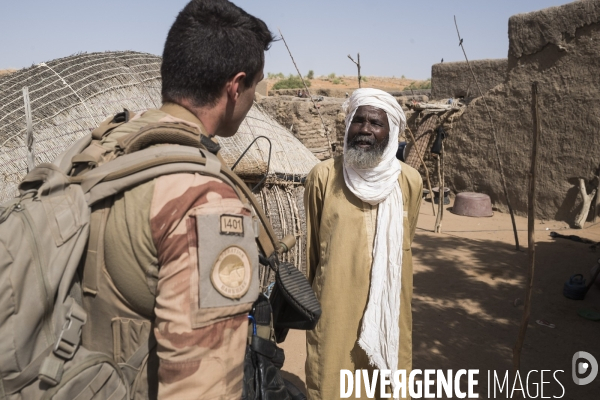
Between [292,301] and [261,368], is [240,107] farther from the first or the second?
[261,368]

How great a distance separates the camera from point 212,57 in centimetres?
117

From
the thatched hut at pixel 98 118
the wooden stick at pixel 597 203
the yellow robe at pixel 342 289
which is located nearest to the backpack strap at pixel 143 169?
the yellow robe at pixel 342 289

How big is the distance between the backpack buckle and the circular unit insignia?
0.29 m

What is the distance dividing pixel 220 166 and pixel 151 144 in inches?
7.0

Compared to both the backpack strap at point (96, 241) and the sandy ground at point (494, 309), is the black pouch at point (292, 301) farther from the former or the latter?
the sandy ground at point (494, 309)

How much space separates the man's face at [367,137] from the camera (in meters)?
2.67

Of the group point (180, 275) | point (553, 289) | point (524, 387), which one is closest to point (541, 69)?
point (553, 289)

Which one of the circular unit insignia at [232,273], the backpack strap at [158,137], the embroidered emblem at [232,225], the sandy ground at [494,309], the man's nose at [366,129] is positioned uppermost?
the man's nose at [366,129]

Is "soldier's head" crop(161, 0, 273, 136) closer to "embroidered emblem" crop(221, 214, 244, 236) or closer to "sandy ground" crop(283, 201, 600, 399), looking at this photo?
"embroidered emblem" crop(221, 214, 244, 236)

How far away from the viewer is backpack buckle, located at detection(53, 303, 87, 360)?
97 cm

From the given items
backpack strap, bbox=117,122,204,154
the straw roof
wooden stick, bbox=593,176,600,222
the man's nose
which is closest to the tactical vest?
backpack strap, bbox=117,122,204,154

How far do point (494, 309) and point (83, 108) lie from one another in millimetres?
4092

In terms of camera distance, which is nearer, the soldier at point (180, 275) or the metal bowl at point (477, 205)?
the soldier at point (180, 275)

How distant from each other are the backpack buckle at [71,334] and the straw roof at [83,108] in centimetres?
301
